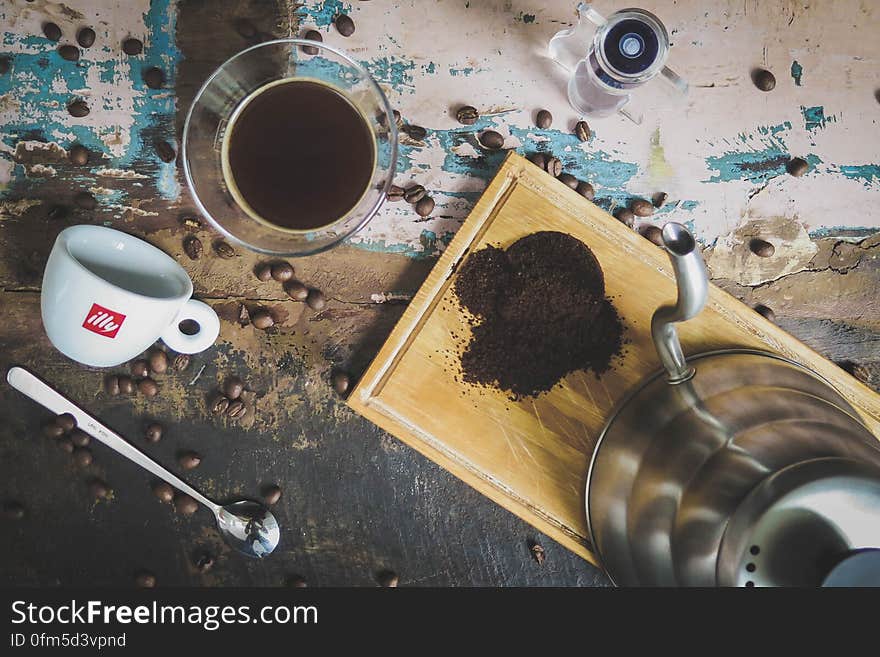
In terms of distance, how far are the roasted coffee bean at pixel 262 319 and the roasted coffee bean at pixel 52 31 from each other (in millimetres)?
553

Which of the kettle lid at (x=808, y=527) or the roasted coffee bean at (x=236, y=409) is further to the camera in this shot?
the roasted coffee bean at (x=236, y=409)

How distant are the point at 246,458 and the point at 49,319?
1.28ft

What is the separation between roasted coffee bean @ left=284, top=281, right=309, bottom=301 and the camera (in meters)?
1.23

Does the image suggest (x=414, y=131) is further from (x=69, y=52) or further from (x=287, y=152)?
(x=69, y=52)

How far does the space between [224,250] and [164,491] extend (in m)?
0.42

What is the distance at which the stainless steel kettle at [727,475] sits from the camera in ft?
2.39

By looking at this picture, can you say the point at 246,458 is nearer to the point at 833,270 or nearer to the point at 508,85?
the point at 508,85

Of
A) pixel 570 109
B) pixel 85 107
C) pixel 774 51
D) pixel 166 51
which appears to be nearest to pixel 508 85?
pixel 570 109

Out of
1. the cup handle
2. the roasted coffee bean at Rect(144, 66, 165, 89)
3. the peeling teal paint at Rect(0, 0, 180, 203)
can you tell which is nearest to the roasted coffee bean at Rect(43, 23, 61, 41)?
the peeling teal paint at Rect(0, 0, 180, 203)

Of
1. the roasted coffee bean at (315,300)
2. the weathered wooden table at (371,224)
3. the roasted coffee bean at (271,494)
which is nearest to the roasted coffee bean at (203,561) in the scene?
the weathered wooden table at (371,224)

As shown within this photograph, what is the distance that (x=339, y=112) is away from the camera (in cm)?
114

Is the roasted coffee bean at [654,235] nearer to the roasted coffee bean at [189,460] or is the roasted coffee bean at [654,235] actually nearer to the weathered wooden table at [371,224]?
the weathered wooden table at [371,224]

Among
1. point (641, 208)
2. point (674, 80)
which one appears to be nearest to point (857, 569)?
point (641, 208)

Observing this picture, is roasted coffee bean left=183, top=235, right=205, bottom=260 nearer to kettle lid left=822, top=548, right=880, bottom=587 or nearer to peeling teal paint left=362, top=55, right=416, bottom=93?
peeling teal paint left=362, top=55, right=416, bottom=93
